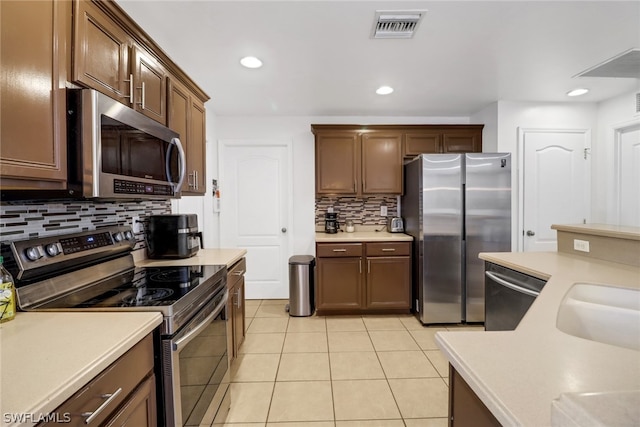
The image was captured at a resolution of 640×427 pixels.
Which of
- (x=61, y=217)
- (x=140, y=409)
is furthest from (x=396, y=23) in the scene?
(x=140, y=409)

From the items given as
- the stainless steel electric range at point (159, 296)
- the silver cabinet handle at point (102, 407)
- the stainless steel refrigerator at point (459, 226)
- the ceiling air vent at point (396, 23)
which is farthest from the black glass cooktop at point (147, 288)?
the stainless steel refrigerator at point (459, 226)

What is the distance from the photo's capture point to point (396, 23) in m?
1.75

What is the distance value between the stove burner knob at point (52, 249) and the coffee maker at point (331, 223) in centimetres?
256

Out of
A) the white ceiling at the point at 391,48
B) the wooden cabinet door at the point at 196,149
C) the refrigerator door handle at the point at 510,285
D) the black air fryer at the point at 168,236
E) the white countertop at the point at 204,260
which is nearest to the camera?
the refrigerator door handle at the point at 510,285

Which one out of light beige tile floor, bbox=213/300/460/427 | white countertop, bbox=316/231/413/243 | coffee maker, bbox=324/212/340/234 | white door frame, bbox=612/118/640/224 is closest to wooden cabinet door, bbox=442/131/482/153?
white countertop, bbox=316/231/413/243

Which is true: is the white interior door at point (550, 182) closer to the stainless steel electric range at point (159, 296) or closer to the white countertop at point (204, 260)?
the white countertop at point (204, 260)

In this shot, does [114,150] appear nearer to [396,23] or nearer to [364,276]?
[396,23]

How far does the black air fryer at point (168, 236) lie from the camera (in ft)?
6.66

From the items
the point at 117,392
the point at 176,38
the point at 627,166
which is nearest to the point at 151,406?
the point at 117,392

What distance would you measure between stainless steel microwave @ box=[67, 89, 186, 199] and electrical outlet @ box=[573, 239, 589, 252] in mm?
2534

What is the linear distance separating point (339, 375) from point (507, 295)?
4.19 ft

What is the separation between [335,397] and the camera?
1.85 m

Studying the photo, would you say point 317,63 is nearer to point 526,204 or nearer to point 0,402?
point 0,402

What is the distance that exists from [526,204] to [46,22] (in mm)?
4011
